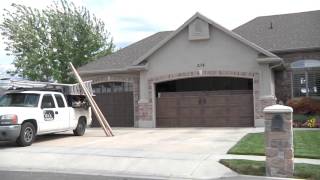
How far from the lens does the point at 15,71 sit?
39.3 m

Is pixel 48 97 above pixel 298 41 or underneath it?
underneath

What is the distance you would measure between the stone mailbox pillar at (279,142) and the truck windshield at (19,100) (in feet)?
30.0

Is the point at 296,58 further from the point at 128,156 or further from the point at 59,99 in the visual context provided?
the point at 128,156

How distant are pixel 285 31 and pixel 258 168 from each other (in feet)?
55.4

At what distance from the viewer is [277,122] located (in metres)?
10.0


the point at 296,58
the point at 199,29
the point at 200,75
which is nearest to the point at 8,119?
the point at 200,75

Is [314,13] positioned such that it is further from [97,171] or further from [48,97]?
[97,171]

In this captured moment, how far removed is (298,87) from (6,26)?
2466 cm

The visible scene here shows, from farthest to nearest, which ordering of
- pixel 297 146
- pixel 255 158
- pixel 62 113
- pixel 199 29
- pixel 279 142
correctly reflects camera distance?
pixel 199 29 → pixel 62 113 → pixel 297 146 → pixel 255 158 → pixel 279 142

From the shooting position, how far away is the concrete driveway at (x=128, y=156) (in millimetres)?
10961

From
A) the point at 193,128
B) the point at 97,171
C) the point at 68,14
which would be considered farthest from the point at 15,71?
the point at 97,171

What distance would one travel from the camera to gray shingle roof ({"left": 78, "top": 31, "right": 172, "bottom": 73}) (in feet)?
85.2

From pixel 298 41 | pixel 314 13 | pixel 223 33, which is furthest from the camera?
pixel 314 13

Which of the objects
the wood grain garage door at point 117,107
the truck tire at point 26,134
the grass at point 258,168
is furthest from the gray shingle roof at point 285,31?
the grass at point 258,168
